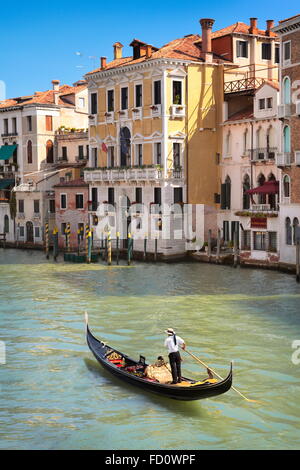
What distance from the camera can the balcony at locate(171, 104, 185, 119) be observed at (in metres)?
31.0

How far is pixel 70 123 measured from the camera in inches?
1665

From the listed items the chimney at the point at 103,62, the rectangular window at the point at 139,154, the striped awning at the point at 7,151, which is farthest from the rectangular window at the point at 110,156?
the striped awning at the point at 7,151

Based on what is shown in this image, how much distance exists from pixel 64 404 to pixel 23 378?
5.51ft

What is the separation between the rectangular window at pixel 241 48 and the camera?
→ 32.2 metres

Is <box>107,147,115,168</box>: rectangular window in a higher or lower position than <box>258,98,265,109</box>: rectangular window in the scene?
lower

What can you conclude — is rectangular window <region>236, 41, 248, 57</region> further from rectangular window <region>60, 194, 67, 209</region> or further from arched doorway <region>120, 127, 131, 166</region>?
rectangular window <region>60, 194, 67, 209</region>

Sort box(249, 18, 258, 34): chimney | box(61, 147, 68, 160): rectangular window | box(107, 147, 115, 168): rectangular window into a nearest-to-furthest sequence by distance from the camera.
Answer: box(249, 18, 258, 34): chimney < box(107, 147, 115, 168): rectangular window < box(61, 147, 68, 160): rectangular window

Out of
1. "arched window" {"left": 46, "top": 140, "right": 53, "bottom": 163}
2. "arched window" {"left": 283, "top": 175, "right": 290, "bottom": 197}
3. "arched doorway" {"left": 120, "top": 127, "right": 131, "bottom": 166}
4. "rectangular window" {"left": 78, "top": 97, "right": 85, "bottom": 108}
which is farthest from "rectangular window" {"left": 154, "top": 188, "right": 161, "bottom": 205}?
"rectangular window" {"left": 78, "top": 97, "right": 85, "bottom": 108}

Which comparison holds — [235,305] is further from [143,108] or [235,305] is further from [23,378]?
[143,108]

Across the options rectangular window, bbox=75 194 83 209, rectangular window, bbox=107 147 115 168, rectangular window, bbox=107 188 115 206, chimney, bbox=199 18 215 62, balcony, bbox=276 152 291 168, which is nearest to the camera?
balcony, bbox=276 152 291 168

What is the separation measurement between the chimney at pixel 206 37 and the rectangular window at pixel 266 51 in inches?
105

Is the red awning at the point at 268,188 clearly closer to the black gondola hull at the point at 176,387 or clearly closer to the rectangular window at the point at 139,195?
the rectangular window at the point at 139,195

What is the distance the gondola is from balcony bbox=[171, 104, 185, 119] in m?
17.8
